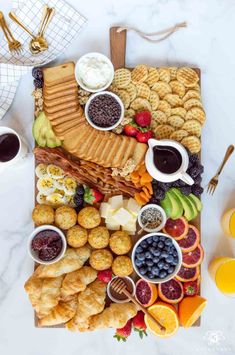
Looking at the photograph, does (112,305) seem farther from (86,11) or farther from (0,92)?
(86,11)

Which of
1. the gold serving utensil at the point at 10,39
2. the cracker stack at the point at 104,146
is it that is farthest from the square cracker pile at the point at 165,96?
the gold serving utensil at the point at 10,39

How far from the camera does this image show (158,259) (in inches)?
84.6

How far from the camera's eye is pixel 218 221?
2334 millimetres

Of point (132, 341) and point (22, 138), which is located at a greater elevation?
point (22, 138)

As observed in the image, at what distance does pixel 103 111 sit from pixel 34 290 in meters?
0.77

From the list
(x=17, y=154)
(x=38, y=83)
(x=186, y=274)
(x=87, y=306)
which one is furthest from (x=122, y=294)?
(x=38, y=83)

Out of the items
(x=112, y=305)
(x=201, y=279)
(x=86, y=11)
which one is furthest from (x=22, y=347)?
(x=86, y=11)

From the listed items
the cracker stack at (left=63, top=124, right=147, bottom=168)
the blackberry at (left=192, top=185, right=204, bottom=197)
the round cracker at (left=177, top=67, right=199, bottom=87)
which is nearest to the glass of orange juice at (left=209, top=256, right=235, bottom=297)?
the blackberry at (left=192, top=185, right=204, bottom=197)

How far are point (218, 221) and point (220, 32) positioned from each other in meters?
0.83

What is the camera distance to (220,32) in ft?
7.84

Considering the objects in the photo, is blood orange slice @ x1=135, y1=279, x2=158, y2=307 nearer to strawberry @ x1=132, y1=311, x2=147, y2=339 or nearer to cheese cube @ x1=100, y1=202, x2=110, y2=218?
strawberry @ x1=132, y1=311, x2=147, y2=339

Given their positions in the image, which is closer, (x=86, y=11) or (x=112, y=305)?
(x=112, y=305)

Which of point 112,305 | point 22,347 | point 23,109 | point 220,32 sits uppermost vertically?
point 220,32

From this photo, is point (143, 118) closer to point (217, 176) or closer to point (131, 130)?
point (131, 130)
